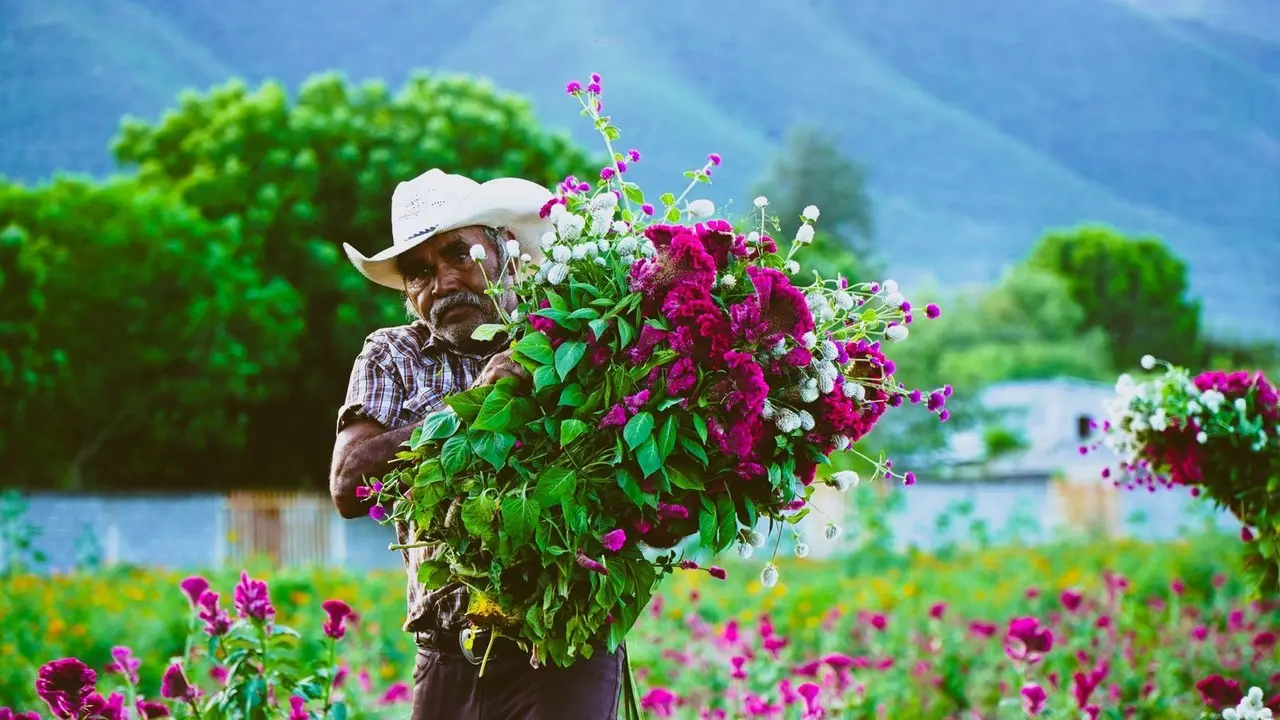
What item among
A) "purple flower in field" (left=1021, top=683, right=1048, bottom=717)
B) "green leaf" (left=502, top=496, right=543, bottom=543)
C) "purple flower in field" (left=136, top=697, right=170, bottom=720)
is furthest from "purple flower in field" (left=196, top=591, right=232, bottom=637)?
"purple flower in field" (left=1021, top=683, right=1048, bottom=717)

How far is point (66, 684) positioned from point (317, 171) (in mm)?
21849

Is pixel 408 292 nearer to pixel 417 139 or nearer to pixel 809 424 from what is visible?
pixel 809 424

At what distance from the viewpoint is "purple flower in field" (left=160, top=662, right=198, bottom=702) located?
11.8ft

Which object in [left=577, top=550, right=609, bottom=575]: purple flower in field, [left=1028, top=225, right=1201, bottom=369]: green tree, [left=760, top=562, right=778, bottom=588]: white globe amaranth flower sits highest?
[left=1028, top=225, right=1201, bottom=369]: green tree

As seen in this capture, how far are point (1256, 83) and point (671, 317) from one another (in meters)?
70.3

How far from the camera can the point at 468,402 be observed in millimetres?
2727

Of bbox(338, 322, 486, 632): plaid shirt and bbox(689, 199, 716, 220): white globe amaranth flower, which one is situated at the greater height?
bbox(689, 199, 716, 220): white globe amaranth flower

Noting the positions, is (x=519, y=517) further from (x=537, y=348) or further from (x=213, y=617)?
(x=213, y=617)

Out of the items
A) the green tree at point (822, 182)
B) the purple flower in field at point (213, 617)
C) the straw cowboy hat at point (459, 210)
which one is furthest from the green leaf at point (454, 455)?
the green tree at point (822, 182)

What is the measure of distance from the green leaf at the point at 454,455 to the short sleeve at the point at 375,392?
36 cm

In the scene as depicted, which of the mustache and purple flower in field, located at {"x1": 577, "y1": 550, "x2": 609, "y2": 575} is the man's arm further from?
purple flower in field, located at {"x1": 577, "y1": 550, "x2": 609, "y2": 575}

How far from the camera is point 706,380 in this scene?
2.72m

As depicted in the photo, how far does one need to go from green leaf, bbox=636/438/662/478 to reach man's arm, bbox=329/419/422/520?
1.58 feet

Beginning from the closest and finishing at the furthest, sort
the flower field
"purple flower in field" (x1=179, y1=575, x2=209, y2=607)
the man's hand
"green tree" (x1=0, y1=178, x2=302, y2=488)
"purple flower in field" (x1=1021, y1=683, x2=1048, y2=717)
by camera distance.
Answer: the man's hand < "purple flower in field" (x1=179, y1=575, x2=209, y2=607) < "purple flower in field" (x1=1021, y1=683, x2=1048, y2=717) < the flower field < "green tree" (x1=0, y1=178, x2=302, y2=488)
